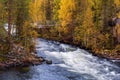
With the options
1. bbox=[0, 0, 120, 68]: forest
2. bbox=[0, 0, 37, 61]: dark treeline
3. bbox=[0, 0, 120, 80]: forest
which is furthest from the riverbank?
bbox=[0, 0, 37, 61]: dark treeline

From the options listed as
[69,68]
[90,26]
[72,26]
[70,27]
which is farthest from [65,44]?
[69,68]

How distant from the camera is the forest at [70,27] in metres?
40.6

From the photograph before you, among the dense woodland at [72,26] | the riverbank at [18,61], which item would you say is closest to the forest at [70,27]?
the dense woodland at [72,26]

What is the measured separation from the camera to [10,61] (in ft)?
120

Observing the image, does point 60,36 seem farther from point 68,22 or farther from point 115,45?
point 115,45

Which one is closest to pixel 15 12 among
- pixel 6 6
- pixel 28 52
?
pixel 6 6

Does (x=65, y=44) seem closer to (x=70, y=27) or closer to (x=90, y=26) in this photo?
(x=70, y=27)

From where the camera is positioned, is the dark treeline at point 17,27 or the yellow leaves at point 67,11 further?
the yellow leaves at point 67,11

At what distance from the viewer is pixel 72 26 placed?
184 feet

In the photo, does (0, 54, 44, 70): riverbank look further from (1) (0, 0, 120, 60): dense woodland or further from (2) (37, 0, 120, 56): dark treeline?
(2) (37, 0, 120, 56): dark treeline

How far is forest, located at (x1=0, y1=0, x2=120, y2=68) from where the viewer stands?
1598 inches

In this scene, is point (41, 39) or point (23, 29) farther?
point (41, 39)

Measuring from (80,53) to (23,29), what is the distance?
10774mm

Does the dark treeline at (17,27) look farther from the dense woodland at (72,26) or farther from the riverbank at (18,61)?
the riverbank at (18,61)
